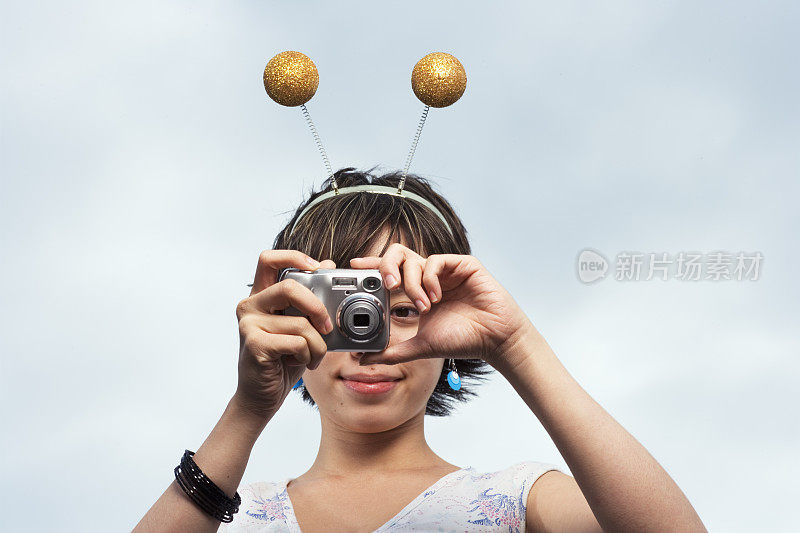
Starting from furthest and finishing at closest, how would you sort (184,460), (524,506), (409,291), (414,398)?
(414,398) → (524,506) → (184,460) → (409,291)

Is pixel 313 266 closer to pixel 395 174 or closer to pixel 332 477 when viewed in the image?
pixel 332 477

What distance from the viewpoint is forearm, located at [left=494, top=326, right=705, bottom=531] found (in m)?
1.47

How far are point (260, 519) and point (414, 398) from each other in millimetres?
453

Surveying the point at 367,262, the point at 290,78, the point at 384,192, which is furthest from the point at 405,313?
the point at 290,78

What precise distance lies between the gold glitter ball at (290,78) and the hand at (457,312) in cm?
67

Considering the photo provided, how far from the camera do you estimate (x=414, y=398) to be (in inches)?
77.9

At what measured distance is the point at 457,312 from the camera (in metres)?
1.59

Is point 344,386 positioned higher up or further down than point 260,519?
higher up

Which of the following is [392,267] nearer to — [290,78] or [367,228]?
[367,228]

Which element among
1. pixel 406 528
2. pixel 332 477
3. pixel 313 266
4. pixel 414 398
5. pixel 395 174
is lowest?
pixel 406 528

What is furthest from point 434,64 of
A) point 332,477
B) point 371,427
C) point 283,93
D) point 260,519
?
point 260,519

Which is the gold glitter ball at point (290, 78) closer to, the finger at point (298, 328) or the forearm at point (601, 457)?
the finger at point (298, 328)

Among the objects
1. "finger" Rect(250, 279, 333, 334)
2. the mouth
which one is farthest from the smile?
"finger" Rect(250, 279, 333, 334)

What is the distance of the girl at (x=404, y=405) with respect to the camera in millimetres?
1500
